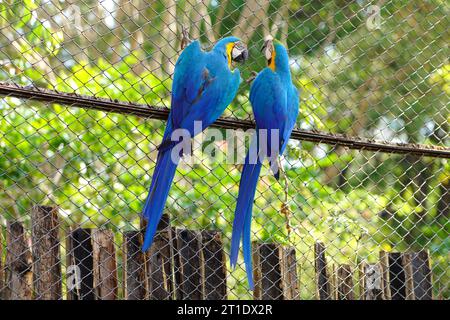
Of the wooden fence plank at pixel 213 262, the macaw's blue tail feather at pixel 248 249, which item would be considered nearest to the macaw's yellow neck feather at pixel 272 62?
the macaw's blue tail feather at pixel 248 249

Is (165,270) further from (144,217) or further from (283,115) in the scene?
(283,115)

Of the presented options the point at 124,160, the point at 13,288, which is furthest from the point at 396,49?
the point at 13,288

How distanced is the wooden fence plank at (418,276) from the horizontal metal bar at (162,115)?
414mm

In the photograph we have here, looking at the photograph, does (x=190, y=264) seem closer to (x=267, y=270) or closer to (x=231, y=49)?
(x=267, y=270)

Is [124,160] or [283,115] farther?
[124,160]

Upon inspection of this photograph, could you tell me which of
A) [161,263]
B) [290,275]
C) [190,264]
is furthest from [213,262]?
[290,275]

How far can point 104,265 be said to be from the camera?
7.65 ft

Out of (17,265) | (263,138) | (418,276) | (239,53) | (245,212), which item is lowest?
(17,265)

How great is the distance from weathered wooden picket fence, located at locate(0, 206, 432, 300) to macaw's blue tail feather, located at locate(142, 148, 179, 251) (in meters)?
0.13

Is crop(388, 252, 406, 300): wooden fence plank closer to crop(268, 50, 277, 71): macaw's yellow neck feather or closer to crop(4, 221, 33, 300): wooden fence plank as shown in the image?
crop(268, 50, 277, 71): macaw's yellow neck feather

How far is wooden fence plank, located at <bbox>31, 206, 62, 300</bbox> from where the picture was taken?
7.27 feet

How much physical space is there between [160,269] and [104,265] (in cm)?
19

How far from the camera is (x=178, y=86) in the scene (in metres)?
2.35
